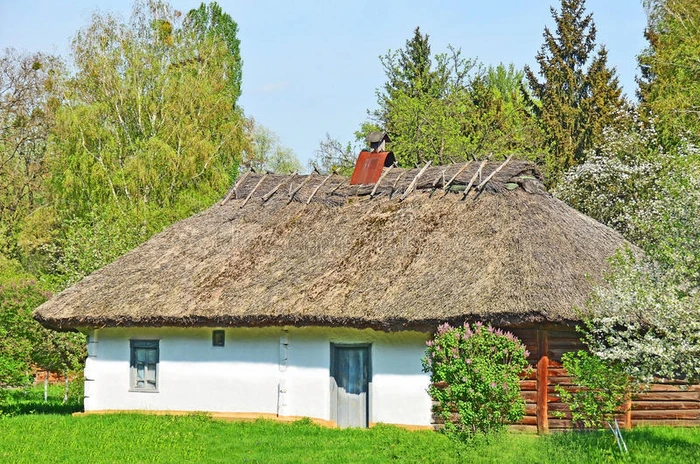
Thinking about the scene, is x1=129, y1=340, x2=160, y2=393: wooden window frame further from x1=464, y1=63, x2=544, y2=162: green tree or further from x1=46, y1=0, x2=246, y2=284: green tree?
x1=464, y1=63, x2=544, y2=162: green tree

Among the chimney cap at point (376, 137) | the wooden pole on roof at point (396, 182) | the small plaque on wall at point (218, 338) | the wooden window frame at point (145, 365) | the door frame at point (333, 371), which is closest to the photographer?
the door frame at point (333, 371)

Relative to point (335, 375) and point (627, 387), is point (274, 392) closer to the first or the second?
point (335, 375)

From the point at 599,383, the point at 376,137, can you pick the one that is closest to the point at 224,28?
the point at 376,137

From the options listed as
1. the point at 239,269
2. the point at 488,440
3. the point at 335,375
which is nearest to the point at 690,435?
the point at 488,440

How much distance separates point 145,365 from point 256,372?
329 centimetres

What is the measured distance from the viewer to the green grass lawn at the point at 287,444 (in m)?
15.6

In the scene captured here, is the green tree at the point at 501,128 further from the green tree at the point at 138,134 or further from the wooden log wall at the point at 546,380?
the wooden log wall at the point at 546,380

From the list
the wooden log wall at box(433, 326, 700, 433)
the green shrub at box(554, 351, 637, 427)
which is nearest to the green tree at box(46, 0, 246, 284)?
the wooden log wall at box(433, 326, 700, 433)

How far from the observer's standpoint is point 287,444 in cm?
1839

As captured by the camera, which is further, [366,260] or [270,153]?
[270,153]

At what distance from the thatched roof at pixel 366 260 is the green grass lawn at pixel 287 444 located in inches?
96.8

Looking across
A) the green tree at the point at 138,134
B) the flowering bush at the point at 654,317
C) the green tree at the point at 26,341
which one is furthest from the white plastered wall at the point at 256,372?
the green tree at the point at 138,134

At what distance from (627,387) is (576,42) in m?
26.8

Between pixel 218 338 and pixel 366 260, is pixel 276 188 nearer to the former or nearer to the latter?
pixel 366 260
